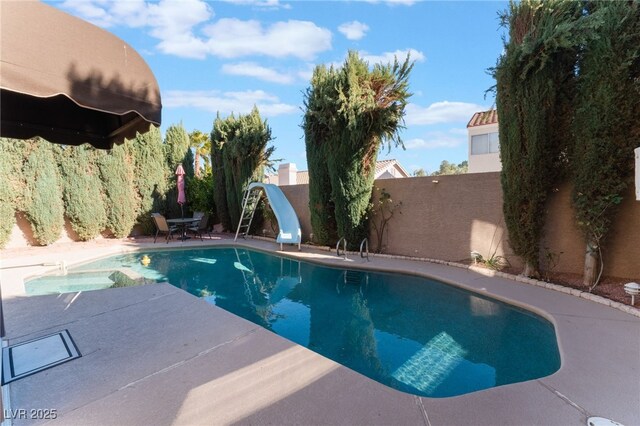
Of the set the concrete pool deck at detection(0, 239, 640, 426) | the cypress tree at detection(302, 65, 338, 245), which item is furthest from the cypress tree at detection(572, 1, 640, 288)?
the cypress tree at detection(302, 65, 338, 245)

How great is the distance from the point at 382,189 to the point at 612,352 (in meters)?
6.45

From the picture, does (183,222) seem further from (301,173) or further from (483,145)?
(483,145)

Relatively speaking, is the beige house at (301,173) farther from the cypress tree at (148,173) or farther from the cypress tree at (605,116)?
the cypress tree at (605,116)

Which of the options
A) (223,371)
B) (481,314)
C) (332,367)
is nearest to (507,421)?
(332,367)

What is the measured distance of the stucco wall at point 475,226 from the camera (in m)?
5.30

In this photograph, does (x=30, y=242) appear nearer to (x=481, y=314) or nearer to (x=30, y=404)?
(x=30, y=404)

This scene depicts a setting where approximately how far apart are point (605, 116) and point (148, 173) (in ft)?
47.8

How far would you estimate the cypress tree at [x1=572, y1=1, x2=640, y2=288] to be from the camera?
456 cm

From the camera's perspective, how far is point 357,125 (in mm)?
8641

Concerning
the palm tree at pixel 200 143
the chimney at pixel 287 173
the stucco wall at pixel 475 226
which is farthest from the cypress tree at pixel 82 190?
the palm tree at pixel 200 143

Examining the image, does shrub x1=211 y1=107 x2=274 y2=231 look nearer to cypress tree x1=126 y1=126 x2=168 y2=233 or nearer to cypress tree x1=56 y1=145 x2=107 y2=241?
cypress tree x1=126 y1=126 x2=168 y2=233

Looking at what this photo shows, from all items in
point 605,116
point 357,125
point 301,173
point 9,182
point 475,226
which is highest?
point 301,173

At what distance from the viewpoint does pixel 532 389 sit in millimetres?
2650

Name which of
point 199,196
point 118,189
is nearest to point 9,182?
point 118,189
